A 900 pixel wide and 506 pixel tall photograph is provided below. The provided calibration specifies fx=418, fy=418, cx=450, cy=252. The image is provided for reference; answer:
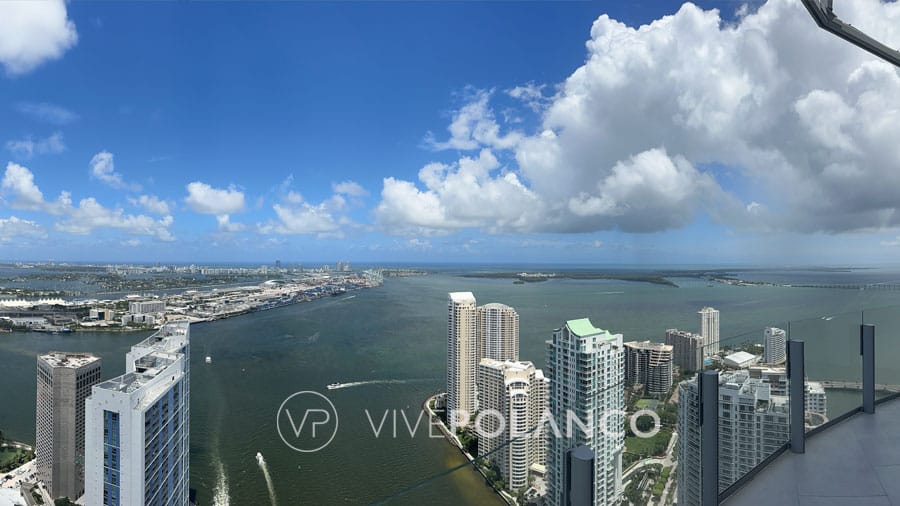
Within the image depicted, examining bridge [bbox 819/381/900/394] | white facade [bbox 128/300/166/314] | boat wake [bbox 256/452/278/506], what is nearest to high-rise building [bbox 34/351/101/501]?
boat wake [bbox 256/452/278/506]

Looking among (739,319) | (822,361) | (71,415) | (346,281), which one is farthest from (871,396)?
(346,281)

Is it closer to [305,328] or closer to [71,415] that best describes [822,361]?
[71,415]

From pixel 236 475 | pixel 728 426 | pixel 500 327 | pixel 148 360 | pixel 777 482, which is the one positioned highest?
pixel 728 426

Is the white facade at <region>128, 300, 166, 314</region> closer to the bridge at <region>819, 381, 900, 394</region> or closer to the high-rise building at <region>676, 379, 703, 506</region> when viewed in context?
the high-rise building at <region>676, 379, 703, 506</region>

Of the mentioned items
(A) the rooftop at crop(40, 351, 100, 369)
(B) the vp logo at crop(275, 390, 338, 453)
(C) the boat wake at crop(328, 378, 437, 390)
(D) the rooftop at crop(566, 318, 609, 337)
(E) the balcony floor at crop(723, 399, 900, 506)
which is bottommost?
(B) the vp logo at crop(275, 390, 338, 453)

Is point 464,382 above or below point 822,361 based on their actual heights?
below

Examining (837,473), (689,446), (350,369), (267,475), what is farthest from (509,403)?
(350,369)

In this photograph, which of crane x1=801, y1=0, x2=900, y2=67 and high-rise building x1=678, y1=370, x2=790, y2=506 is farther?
crane x1=801, y1=0, x2=900, y2=67
